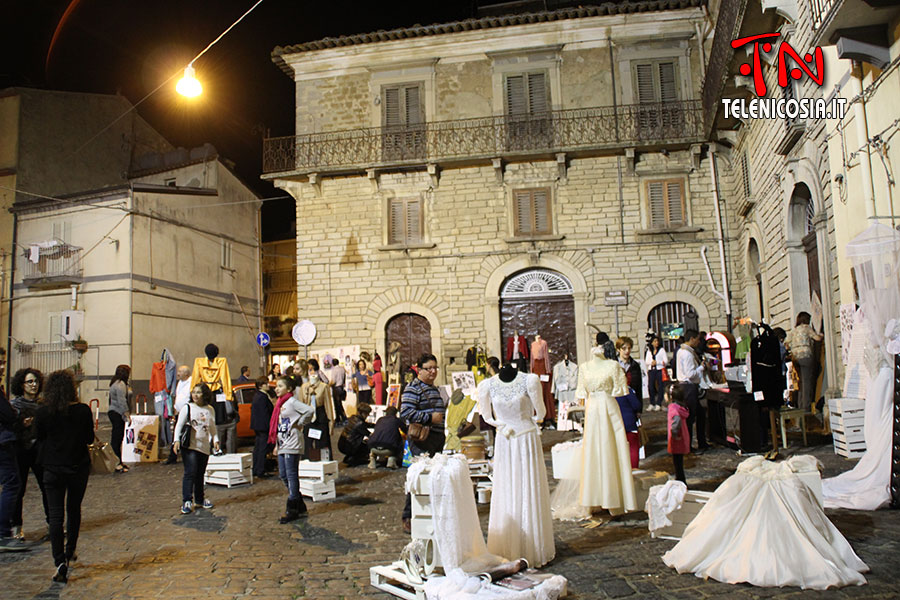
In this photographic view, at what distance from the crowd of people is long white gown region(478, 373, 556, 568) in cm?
30

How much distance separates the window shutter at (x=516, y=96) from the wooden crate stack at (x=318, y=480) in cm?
1388

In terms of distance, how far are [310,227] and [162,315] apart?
664 centimetres

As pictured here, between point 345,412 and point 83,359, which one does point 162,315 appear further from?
point 345,412

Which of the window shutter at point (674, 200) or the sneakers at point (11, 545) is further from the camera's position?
the window shutter at point (674, 200)

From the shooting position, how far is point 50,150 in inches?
984

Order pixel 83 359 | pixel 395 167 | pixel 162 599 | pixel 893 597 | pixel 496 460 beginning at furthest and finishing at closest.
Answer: pixel 83 359, pixel 395 167, pixel 496 460, pixel 162 599, pixel 893 597

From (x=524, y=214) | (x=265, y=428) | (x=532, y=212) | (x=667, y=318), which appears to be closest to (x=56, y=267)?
(x=524, y=214)

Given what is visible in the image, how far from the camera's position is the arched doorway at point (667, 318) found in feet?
59.3

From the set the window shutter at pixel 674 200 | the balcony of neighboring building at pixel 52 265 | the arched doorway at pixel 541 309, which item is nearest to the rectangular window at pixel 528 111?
the window shutter at pixel 674 200

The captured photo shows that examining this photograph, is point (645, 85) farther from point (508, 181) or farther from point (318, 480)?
point (318, 480)

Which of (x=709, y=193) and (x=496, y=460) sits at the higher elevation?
(x=709, y=193)

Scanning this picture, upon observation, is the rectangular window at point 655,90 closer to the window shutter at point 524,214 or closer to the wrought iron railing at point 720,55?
the wrought iron railing at point 720,55

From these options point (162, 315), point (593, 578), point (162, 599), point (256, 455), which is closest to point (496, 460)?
point (593, 578)

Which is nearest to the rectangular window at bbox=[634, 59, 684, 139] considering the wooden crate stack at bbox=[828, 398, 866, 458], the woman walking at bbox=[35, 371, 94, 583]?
the wooden crate stack at bbox=[828, 398, 866, 458]
